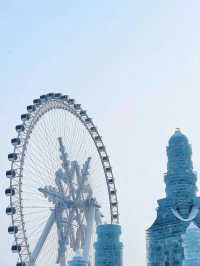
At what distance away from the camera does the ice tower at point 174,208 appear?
90.2 metres

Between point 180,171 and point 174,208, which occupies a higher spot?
point 180,171

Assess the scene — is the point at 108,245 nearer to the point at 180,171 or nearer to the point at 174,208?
the point at 174,208

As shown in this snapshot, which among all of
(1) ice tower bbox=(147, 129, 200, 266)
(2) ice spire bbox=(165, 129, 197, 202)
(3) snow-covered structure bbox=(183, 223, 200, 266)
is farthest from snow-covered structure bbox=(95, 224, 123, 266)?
(3) snow-covered structure bbox=(183, 223, 200, 266)

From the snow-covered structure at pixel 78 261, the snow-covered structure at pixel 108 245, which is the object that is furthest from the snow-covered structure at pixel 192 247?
the snow-covered structure at pixel 108 245

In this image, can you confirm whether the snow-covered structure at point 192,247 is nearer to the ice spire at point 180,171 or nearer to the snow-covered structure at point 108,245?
the snow-covered structure at point 108,245

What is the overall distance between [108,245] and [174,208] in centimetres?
1309

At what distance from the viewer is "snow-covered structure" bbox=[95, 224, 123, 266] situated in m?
89.1

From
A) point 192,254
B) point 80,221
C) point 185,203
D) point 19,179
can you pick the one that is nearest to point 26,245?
point 19,179

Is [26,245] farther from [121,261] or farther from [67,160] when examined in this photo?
[121,261]

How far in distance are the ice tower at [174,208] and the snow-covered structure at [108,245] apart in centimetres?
608

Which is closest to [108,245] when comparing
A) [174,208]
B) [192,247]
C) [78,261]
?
[174,208]

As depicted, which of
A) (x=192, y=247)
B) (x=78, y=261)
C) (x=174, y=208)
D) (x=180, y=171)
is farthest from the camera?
(x=180, y=171)

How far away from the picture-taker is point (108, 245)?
8994cm

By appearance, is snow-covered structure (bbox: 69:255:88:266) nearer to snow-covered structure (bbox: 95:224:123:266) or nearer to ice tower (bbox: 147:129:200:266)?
snow-covered structure (bbox: 95:224:123:266)
